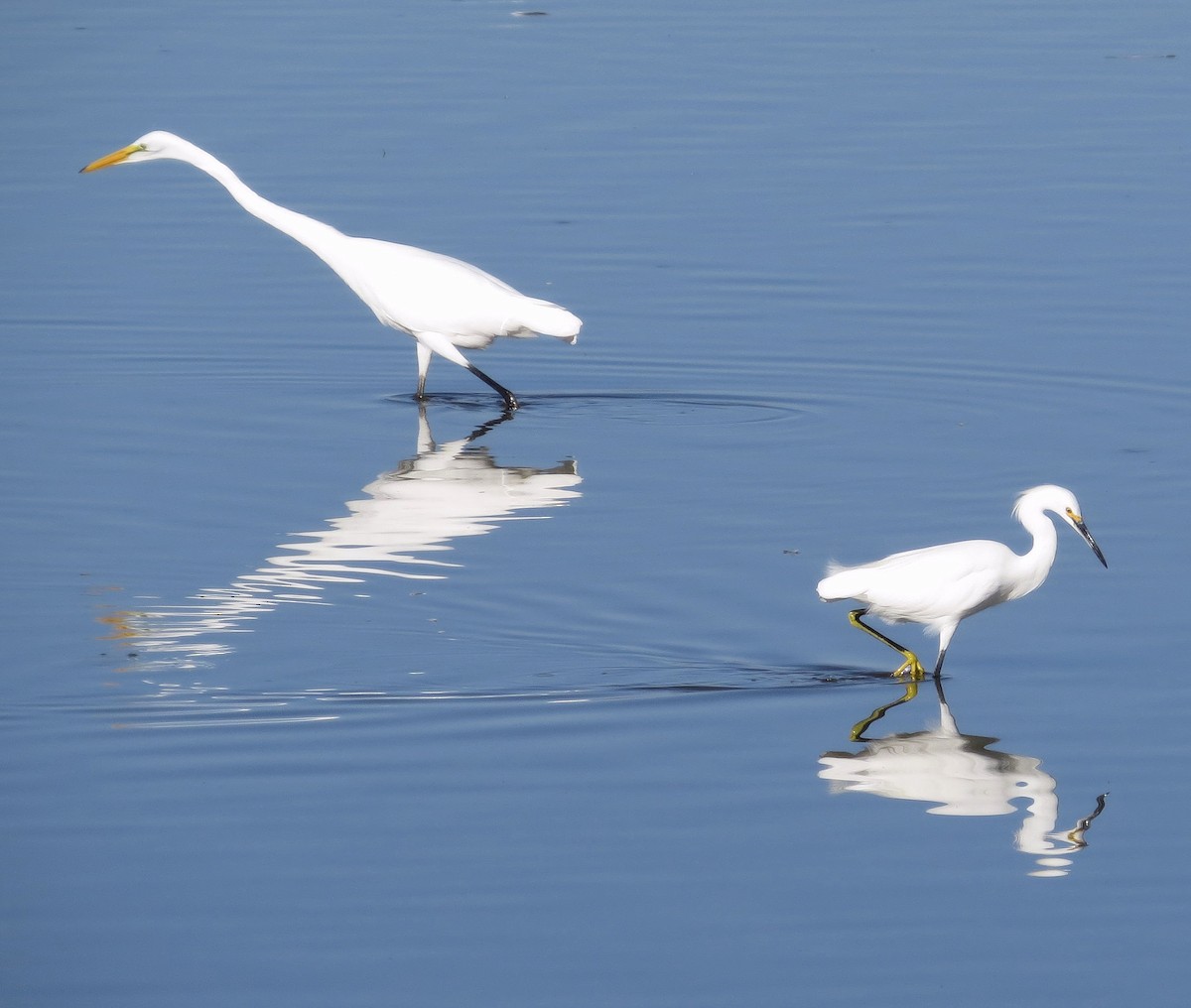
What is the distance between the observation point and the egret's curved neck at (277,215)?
43.3 ft

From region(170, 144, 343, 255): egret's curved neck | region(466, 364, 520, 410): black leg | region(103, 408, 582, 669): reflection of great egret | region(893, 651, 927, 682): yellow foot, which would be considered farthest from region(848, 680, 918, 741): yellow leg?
region(170, 144, 343, 255): egret's curved neck

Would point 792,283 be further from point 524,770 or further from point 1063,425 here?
point 524,770

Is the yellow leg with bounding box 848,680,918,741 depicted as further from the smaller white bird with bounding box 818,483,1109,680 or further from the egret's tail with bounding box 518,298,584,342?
the egret's tail with bounding box 518,298,584,342

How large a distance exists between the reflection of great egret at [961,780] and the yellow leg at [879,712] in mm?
73

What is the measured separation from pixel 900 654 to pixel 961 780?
4.24 ft

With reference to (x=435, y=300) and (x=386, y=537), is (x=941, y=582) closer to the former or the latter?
(x=386, y=537)

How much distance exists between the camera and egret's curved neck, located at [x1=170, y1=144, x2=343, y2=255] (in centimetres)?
1321

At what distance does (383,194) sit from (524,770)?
34.8ft

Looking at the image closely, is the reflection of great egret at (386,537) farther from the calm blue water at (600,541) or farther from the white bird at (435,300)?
the white bird at (435,300)

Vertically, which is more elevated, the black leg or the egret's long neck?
the black leg

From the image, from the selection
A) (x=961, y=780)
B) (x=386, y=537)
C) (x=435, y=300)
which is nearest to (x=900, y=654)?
(x=961, y=780)

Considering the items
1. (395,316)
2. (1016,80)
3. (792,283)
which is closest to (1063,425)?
(792,283)

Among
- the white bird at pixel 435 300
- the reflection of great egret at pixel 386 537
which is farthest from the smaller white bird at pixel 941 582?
the white bird at pixel 435 300

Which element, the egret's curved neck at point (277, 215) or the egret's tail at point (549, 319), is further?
the egret's curved neck at point (277, 215)
